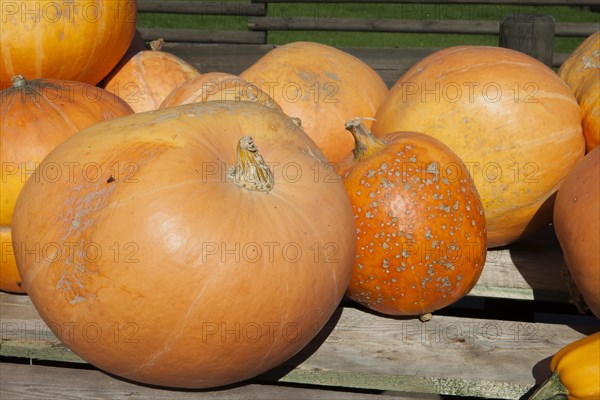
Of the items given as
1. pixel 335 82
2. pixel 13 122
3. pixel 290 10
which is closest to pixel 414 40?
pixel 290 10

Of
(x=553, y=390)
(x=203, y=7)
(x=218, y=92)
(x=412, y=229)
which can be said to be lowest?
(x=553, y=390)

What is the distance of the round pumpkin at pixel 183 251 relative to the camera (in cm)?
146

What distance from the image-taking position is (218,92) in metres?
2.13

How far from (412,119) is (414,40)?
27.3 ft

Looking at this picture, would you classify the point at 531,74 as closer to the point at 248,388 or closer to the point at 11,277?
the point at 248,388

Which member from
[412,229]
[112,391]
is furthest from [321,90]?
[112,391]

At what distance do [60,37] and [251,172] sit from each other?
42.2 inches

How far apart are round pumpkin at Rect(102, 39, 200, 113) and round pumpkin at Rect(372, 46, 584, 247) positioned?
2.96 feet

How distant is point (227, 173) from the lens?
1.59m

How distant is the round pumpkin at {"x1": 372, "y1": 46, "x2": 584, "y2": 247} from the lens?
209 centimetres

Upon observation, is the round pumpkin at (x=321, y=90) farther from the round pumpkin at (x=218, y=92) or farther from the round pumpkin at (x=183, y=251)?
the round pumpkin at (x=183, y=251)

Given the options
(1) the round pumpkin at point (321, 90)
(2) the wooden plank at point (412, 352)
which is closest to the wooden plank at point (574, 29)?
(1) the round pumpkin at point (321, 90)

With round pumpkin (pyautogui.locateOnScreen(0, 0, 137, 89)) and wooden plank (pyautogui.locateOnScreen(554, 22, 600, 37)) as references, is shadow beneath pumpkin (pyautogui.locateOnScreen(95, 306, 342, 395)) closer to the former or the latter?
round pumpkin (pyautogui.locateOnScreen(0, 0, 137, 89))

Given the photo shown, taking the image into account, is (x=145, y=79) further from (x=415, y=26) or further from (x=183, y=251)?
(x=415, y=26)
